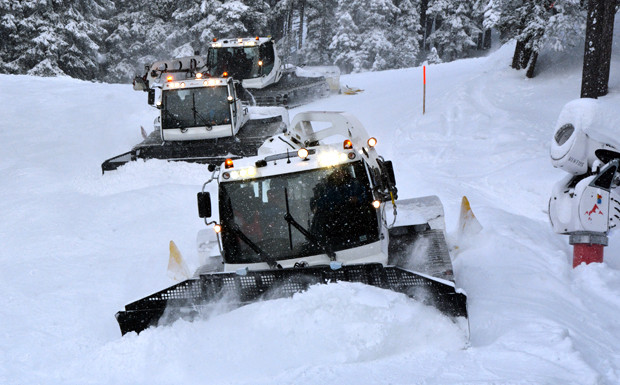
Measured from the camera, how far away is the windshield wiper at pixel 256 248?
22.1 ft

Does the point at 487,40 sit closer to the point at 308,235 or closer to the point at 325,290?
the point at 308,235

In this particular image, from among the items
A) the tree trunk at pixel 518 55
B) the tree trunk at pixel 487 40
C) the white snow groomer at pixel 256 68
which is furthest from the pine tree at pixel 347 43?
the tree trunk at pixel 518 55

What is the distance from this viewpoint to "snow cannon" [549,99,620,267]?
7.06 meters

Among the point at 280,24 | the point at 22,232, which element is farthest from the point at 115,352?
the point at 280,24

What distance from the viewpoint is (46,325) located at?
7602 mm

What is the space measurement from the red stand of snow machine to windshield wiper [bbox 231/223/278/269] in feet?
10.5

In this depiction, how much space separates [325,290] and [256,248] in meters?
1.03

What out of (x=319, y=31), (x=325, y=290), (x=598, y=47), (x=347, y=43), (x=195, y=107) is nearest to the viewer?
(x=325, y=290)

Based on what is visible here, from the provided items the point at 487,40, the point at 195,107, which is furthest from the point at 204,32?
the point at 487,40

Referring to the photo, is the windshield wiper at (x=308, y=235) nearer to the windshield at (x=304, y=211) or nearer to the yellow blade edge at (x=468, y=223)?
the windshield at (x=304, y=211)

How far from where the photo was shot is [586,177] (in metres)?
7.21

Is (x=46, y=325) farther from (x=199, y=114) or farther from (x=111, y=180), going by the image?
(x=199, y=114)

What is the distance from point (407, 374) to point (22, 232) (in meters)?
8.41

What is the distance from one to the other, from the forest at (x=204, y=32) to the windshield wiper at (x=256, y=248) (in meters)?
17.7
